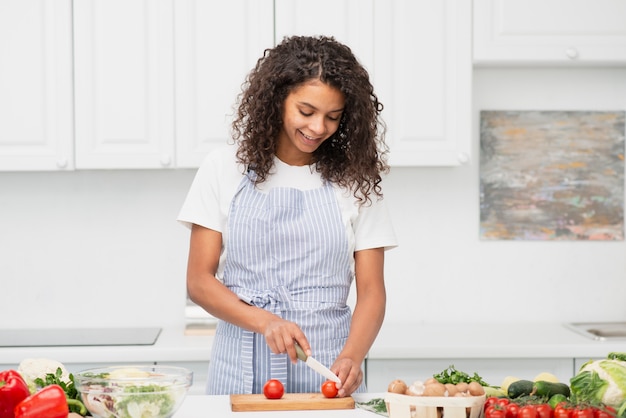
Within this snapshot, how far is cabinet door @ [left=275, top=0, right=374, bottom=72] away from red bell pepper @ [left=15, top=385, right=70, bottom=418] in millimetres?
1875

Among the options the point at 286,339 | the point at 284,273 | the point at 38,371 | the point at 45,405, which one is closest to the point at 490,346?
the point at 284,273

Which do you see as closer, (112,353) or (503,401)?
(503,401)

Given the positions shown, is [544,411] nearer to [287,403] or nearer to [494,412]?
[494,412]

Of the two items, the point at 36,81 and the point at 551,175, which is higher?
the point at 36,81

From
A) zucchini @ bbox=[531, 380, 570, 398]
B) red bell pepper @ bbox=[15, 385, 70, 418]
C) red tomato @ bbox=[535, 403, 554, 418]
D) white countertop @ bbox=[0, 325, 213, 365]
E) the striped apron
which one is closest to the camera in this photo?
red bell pepper @ bbox=[15, 385, 70, 418]

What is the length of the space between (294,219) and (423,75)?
116 cm

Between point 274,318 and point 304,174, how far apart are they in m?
0.42

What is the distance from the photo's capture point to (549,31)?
10.4 ft

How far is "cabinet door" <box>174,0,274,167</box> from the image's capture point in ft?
10.1

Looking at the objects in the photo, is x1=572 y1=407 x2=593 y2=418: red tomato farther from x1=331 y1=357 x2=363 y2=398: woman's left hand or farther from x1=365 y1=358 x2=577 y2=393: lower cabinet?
x1=365 y1=358 x2=577 y2=393: lower cabinet

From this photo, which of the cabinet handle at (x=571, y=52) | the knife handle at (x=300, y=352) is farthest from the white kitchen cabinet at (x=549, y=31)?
the knife handle at (x=300, y=352)

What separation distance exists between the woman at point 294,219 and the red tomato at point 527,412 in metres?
0.55

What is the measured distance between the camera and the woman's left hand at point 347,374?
1852 mm

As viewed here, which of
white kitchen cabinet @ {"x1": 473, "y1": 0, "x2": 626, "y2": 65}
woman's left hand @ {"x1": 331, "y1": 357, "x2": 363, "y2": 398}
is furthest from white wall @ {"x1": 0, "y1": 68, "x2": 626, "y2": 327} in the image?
woman's left hand @ {"x1": 331, "y1": 357, "x2": 363, "y2": 398}
